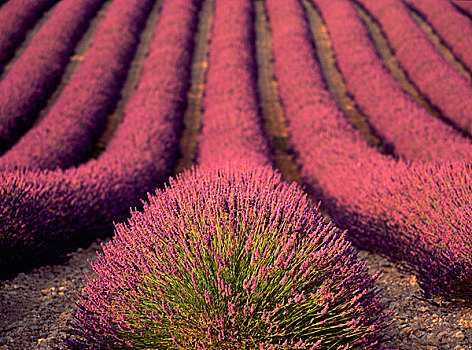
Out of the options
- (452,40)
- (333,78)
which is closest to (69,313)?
(333,78)

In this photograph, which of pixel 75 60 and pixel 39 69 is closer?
pixel 39 69

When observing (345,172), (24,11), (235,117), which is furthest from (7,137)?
(24,11)

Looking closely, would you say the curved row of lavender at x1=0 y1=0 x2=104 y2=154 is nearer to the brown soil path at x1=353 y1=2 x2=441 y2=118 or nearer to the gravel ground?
the gravel ground

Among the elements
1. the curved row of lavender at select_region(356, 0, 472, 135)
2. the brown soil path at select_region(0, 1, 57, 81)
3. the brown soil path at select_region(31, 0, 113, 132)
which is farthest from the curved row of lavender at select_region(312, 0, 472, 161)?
the brown soil path at select_region(0, 1, 57, 81)

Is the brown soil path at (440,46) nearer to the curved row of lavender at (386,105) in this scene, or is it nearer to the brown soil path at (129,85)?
the curved row of lavender at (386,105)

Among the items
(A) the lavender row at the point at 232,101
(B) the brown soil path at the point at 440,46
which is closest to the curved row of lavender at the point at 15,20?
(A) the lavender row at the point at 232,101

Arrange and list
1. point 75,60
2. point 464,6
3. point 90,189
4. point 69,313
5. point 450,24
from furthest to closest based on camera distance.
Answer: point 464,6
point 450,24
point 75,60
point 90,189
point 69,313

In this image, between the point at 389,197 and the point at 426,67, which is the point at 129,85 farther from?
the point at 426,67
